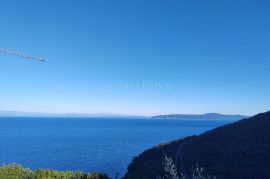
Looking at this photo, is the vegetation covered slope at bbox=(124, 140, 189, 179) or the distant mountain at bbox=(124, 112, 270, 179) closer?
the distant mountain at bbox=(124, 112, 270, 179)

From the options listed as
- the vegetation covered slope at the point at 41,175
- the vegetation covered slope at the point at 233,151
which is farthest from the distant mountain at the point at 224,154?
the vegetation covered slope at the point at 41,175

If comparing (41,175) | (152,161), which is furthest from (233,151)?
(41,175)

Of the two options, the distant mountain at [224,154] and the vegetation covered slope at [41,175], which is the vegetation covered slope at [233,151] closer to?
the distant mountain at [224,154]

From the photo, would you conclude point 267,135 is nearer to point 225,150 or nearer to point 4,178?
point 225,150

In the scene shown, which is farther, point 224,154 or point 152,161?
point 152,161

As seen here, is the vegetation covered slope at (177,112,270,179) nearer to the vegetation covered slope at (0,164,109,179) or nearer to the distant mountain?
the distant mountain

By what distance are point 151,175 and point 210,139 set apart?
73.0 ft

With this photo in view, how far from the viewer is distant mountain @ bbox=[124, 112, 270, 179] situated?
3869 cm

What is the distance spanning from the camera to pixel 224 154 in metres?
46.8

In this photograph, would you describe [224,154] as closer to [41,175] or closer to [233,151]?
[233,151]

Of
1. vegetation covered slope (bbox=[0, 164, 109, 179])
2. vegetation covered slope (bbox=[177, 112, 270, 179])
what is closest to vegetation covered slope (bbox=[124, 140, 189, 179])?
vegetation covered slope (bbox=[177, 112, 270, 179])

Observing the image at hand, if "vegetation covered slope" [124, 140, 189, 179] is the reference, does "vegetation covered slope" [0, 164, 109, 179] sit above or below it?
above

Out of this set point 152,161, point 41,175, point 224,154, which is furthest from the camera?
point 152,161

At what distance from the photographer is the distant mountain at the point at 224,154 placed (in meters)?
38.7
